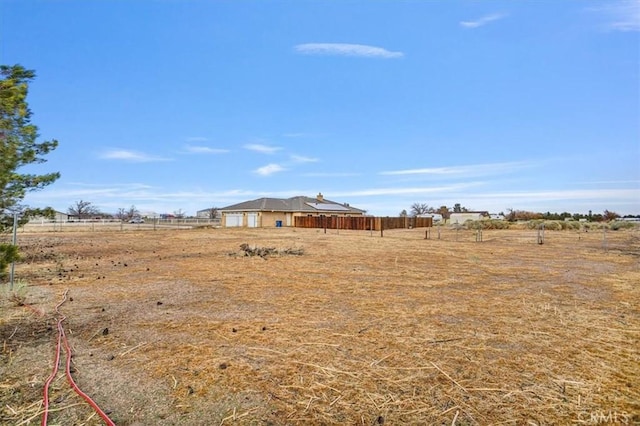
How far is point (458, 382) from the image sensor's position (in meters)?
3.04

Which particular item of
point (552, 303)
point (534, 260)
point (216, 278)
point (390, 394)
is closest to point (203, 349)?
point (390, 394)

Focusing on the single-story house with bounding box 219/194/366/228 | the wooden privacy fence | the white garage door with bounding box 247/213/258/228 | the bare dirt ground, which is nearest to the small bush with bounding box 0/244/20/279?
the bare dirt ground

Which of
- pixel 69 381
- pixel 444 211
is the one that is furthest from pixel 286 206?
pixel 444 211

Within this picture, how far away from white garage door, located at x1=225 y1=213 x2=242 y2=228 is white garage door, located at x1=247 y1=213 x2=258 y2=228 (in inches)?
56.8

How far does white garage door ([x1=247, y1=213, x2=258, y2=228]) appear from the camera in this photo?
4538 centimetres

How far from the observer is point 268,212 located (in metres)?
45.9

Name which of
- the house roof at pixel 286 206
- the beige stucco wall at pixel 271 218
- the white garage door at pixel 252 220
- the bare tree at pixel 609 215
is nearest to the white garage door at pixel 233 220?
the beige stucco wall at pixel 271 218

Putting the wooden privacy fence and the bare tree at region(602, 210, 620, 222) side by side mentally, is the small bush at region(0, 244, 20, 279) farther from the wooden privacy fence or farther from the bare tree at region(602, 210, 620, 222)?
the bare tree at region(602, 210, 620, 222)

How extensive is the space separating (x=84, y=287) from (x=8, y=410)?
505 cm

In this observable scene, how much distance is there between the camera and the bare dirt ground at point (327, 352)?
2.61m

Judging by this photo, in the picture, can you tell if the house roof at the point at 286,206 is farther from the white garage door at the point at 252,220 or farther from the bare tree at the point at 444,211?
the bare tree at the point at 444,211

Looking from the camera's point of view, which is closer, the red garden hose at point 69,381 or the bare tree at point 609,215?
the red garden hose at point 69,381

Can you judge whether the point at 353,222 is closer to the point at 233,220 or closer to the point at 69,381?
the point at 233,220

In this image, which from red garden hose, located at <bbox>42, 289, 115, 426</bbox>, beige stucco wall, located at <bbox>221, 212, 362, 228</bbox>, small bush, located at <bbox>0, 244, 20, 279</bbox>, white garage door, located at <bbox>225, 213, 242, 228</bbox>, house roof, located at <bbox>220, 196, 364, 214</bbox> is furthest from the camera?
house roof, located at <bbox>220, 196, 364, 214</bbox>
